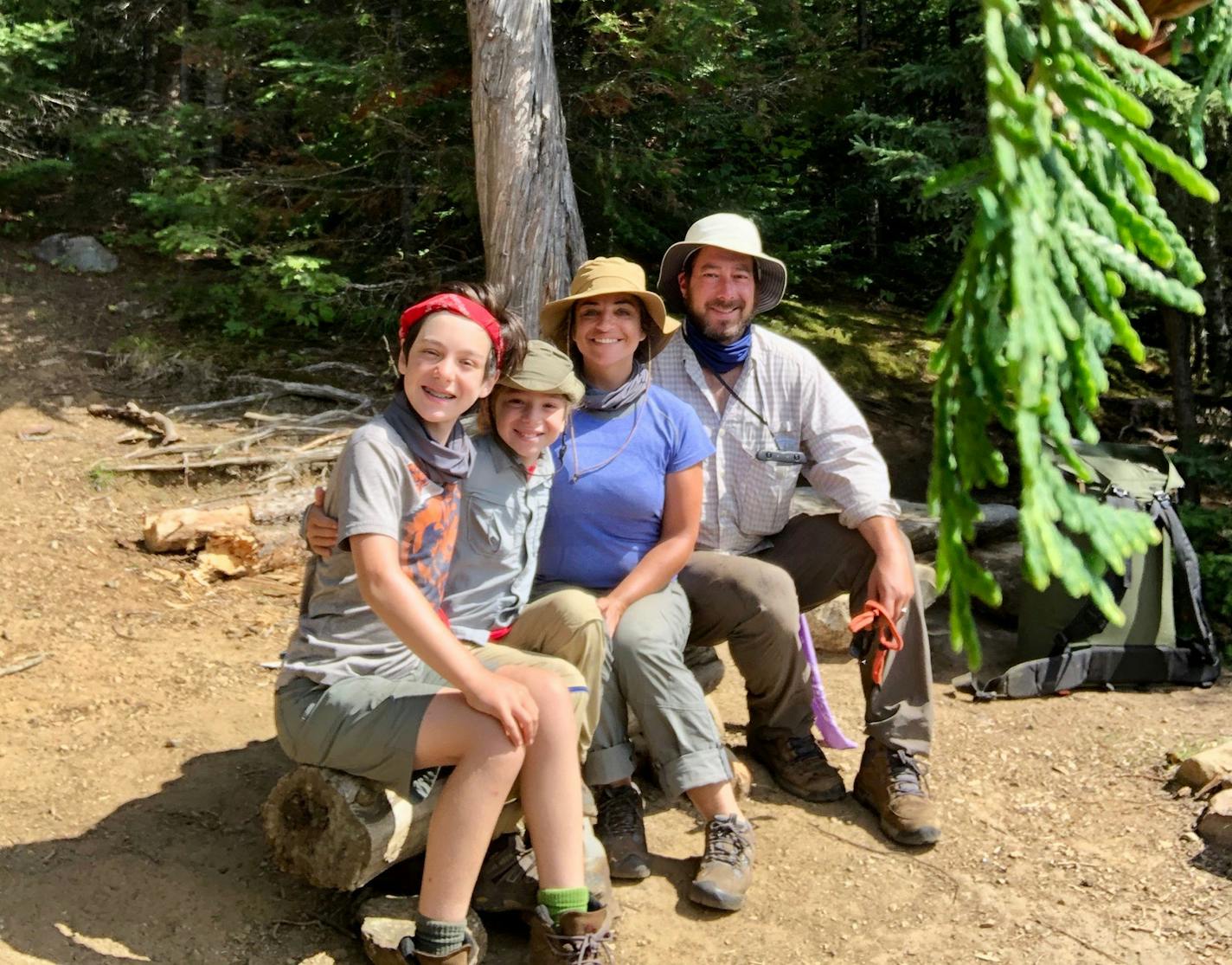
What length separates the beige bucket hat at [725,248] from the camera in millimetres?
4090

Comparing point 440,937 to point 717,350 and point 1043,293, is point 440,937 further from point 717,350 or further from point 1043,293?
point 1043,293

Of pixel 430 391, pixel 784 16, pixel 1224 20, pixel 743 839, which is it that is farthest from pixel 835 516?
pixel 784 16

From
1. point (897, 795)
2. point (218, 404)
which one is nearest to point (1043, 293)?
point (897, 795)

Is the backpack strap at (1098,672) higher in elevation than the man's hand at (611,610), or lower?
lower

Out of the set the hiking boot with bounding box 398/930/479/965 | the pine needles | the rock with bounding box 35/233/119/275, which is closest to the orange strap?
the hiking boot with bounding box 398/930/479/965

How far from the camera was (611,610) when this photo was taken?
11.9 ft

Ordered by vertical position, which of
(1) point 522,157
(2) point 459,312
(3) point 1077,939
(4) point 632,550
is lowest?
(3) point 1077,939

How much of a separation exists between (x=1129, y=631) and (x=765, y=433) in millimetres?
2266

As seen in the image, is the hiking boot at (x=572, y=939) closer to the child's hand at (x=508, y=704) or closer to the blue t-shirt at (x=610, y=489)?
the child's hand at (x=508, y=704)

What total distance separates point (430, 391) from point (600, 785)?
1.43m

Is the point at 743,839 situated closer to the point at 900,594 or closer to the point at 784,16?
the point at 900,594

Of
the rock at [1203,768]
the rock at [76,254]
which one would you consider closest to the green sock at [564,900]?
the rock at [1203,768]

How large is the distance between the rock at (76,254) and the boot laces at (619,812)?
8.27m

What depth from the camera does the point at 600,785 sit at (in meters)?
3.76
